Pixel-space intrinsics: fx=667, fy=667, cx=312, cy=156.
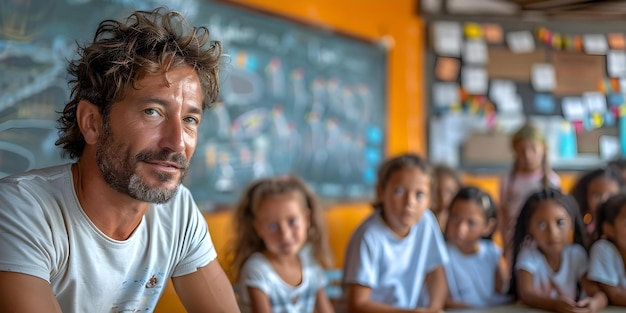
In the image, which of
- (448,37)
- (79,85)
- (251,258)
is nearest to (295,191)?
(251,258)

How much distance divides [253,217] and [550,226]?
106 centimetres

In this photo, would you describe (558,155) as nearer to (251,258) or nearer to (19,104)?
(251,258)

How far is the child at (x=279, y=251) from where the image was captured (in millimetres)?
2260

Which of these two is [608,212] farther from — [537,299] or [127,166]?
[127,166]

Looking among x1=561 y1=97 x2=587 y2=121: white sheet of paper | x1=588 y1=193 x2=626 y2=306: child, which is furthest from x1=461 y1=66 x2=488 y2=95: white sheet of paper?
x1=588 y1=193 x2=626 y2=306: child

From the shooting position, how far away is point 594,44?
503 cm

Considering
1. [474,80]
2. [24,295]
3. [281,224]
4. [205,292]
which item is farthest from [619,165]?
[24,295]

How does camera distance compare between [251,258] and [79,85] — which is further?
[251,258]

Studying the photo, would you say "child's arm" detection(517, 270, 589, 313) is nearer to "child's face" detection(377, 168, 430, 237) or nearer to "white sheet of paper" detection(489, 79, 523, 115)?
"child's face" detection(377, 168, 430, 237)

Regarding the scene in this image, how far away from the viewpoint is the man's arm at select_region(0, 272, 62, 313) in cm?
117

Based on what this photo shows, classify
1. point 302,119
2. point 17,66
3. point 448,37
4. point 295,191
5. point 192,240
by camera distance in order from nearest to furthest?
point 192,240
point 17,66
point 295,191
point 302,119
point 448,37

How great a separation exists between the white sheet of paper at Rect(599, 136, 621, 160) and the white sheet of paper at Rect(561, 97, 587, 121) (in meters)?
0.24

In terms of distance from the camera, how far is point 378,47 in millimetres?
4426

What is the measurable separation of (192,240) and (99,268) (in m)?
0.24
